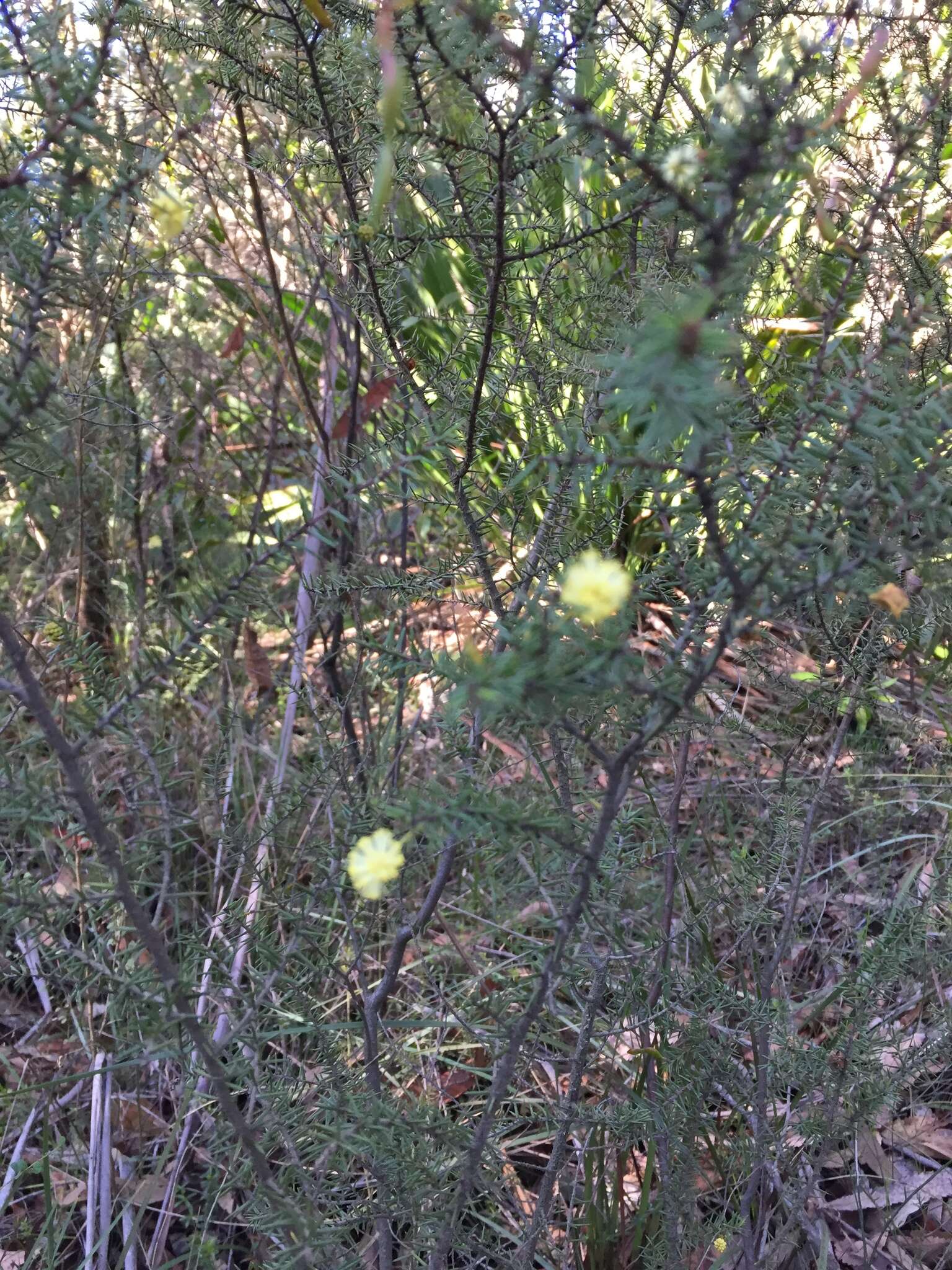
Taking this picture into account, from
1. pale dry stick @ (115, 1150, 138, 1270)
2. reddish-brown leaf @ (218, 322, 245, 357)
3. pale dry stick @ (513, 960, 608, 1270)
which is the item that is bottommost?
pale dry stick @ (115, 1150, 138, 1270)

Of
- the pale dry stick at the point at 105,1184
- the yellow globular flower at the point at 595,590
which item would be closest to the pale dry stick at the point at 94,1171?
the pale dry stick at the point at 105,1184

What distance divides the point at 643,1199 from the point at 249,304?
1.72m

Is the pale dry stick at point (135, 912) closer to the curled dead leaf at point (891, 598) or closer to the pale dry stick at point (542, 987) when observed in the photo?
the pale dry stick at point (542, 987)

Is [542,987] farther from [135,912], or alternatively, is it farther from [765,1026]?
[765,1026]

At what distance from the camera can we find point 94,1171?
3.77 feet

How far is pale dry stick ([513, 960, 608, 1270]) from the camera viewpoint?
84 cm

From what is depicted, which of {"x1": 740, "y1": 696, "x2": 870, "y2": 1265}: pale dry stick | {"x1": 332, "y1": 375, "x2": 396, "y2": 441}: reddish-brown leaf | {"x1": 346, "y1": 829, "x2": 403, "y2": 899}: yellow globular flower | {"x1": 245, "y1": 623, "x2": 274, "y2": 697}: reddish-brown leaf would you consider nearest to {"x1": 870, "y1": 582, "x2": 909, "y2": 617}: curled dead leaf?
{"x1": 346, "y1": 829, "x2": 403, "y2": 899}: yellow globular flower

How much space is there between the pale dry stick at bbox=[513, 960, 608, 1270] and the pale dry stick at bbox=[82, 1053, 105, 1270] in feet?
1.61

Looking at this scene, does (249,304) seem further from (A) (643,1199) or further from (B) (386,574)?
(A) (643,1199)

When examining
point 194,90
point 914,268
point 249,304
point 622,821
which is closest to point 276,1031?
point 622,821

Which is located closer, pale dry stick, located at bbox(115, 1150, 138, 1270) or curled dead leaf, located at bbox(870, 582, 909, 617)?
curled dead leaf, located at bbox(870, 582, 909, 617)

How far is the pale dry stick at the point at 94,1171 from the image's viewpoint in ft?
3.61

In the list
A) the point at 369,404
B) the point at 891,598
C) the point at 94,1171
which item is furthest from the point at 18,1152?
the point at 891,598

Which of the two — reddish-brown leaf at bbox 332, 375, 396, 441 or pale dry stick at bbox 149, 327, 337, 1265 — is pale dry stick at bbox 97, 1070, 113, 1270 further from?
reddish-brown leaf at bbox 332, 375, 396, 441
